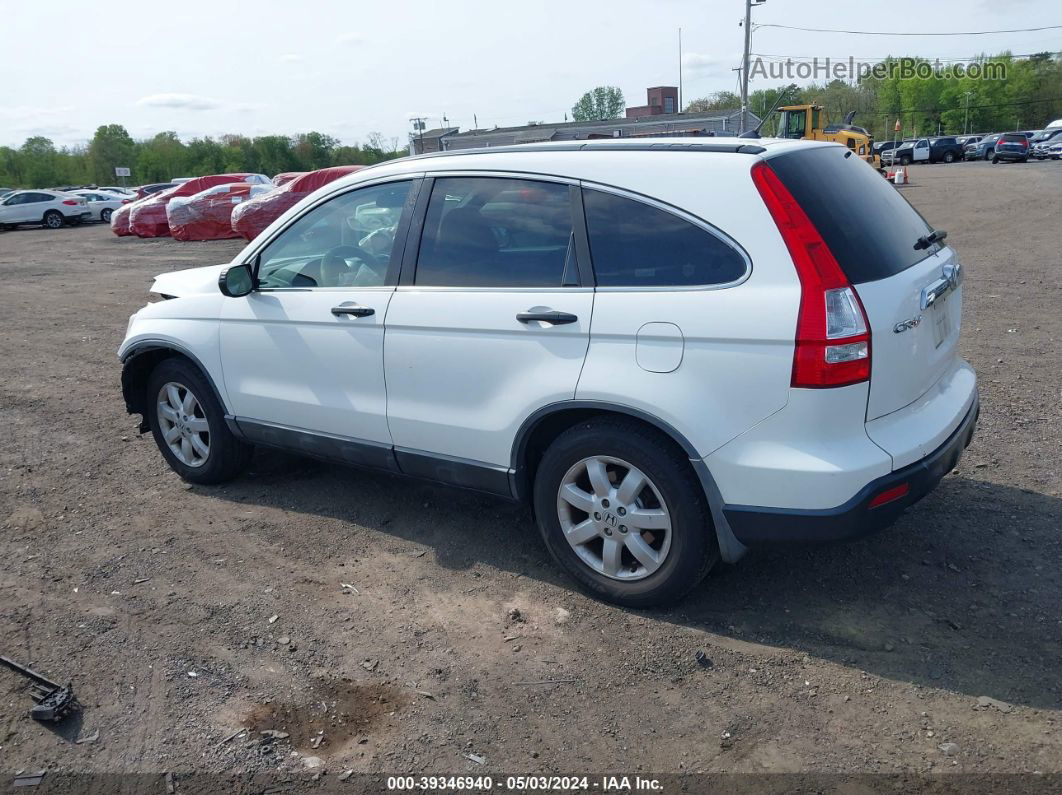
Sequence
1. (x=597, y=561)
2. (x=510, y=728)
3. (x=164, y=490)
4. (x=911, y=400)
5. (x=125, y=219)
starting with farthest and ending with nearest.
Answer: (x=125, y=219)
(x=164, y=490)
(x=597, y=561)
(x=911, y=400)
(x=510, y=728)

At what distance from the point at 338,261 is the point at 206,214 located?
72.1ft

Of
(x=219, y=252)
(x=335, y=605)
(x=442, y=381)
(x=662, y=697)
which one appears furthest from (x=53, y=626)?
(x=219, y=252)

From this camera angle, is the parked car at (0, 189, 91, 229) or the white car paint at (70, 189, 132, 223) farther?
the white car paint at (70, 189, 132, 223)

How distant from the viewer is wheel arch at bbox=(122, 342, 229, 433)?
17.0 ft

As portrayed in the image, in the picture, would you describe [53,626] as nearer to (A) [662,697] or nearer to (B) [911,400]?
(A) [662,697]

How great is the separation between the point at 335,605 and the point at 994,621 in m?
2.76

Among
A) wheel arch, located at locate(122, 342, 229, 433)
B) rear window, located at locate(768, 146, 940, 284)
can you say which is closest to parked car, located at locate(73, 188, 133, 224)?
wheel arch, located at locate(122, 342, 229, 433)

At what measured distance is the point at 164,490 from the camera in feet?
18.1

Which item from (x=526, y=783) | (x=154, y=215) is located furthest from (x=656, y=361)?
(x=154, y=215)

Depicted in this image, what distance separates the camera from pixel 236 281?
4.78 meters

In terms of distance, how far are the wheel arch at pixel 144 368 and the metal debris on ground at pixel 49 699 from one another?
195 centimetres

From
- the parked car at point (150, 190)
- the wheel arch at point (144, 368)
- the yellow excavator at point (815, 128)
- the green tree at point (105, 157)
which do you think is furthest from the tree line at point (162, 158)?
the wheel arch at point (144, 368)

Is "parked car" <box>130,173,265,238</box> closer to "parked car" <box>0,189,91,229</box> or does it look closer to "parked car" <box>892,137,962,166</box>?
"parked car" <box>0,189,91,229</box>

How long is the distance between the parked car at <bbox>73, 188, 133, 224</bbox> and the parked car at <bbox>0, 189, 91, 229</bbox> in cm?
92
